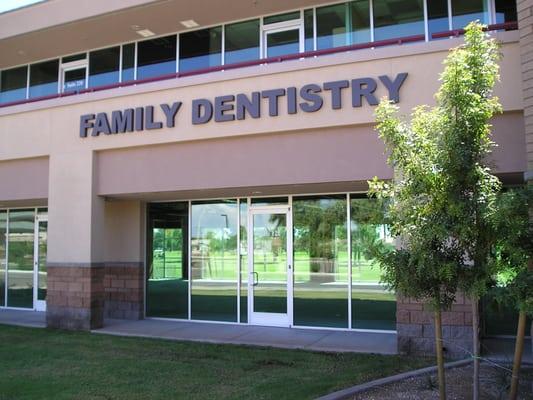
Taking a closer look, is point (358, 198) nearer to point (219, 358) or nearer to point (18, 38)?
point (219, 358)

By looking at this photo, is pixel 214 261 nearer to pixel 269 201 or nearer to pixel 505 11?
pixel 269 201

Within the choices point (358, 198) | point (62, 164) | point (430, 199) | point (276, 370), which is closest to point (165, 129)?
point (62, 164)

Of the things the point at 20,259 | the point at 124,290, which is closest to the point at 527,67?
the point at 124,290

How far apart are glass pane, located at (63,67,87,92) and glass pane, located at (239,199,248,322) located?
5.78 meters

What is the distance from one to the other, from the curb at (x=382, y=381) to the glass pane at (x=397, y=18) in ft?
22.0

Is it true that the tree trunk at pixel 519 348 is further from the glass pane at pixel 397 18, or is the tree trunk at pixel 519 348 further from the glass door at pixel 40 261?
the glass door at pixel 40 261

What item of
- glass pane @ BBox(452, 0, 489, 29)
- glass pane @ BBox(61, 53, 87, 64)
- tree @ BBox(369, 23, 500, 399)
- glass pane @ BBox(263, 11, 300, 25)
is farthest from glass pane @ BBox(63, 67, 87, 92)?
tree @ BBox(369, 23, 500, 399)

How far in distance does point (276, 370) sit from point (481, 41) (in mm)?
5418

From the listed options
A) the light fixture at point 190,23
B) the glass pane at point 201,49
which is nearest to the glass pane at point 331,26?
the glass pane at point 201,49

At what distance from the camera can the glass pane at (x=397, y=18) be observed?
11711 mm

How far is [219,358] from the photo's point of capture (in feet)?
30.6

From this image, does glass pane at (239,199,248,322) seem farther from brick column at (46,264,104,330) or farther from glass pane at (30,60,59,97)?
glass pane at (30,60,59,97)

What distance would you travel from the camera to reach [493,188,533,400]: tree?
15.9 feet

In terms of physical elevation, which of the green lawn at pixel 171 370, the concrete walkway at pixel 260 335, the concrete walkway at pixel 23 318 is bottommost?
the green lawn at pixel 171 370
